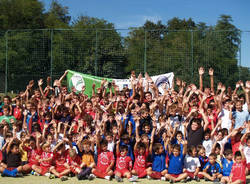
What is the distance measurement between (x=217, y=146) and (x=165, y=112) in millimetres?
1501

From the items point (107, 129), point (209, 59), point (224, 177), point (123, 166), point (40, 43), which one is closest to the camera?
point (224, 177)

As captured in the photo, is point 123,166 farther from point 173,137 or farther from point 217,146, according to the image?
point 217,146

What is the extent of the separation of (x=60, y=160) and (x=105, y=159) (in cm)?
93

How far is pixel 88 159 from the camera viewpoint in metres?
6.30

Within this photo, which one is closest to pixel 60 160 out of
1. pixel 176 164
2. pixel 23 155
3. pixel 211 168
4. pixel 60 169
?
pixel 60 169

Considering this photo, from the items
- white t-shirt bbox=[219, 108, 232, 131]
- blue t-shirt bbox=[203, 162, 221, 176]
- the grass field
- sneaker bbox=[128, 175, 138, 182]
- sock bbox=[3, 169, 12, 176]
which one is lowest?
the grass field

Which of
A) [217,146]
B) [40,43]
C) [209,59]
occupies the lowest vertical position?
[217,146]

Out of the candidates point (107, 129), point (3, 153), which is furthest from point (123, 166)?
point (3, 153)

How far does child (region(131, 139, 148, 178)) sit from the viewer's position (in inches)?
241

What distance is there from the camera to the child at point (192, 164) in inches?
234

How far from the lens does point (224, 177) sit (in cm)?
564

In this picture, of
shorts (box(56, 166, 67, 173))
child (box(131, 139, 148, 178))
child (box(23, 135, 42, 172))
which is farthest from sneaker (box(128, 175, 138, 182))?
A: child (box(23, 135, 42, 172))

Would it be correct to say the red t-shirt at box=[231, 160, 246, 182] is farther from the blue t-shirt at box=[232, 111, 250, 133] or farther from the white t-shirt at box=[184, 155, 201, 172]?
the blue t-shirt at box=[232, 111, 250, 133]

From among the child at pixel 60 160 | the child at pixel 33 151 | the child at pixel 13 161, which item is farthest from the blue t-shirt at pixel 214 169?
the child at pixel 13 161
